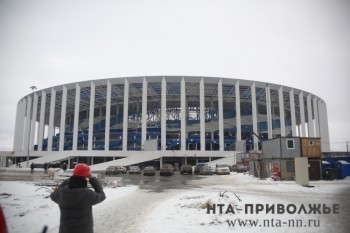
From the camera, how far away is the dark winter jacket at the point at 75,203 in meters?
3.73

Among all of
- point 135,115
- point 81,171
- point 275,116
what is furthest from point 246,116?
point 81,171

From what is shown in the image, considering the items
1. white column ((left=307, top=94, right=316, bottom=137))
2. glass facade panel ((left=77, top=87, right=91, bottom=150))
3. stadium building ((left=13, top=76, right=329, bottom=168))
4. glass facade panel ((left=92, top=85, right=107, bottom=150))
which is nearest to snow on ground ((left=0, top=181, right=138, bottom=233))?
stadium building ((left=13, top=76, right=329, bottom=168))

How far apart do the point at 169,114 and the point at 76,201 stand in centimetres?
7980

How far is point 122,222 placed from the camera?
9000 mm

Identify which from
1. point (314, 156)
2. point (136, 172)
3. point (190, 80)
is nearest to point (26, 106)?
point (190, 80)

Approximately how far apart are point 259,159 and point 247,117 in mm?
46415

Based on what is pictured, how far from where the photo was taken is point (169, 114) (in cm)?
8350

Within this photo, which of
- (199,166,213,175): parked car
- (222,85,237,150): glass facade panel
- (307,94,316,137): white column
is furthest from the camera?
(307,94,316,137): white column

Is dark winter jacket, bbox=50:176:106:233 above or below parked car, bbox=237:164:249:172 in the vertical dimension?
above

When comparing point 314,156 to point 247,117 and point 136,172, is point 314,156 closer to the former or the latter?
point 136,172

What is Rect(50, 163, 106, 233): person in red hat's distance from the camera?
3.73m

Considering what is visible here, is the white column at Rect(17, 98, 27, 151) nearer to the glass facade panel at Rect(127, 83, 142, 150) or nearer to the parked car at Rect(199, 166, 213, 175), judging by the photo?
the glass facade panel at Rect(127, 83, 142, 150)

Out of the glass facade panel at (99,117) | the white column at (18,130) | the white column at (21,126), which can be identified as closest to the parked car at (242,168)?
the glass facade panel at (99,117)

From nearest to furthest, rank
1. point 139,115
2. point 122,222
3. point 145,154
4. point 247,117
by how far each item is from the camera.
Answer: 1. point 122,222
2. point 145,154
3. point 247,117
4. point 139,115
